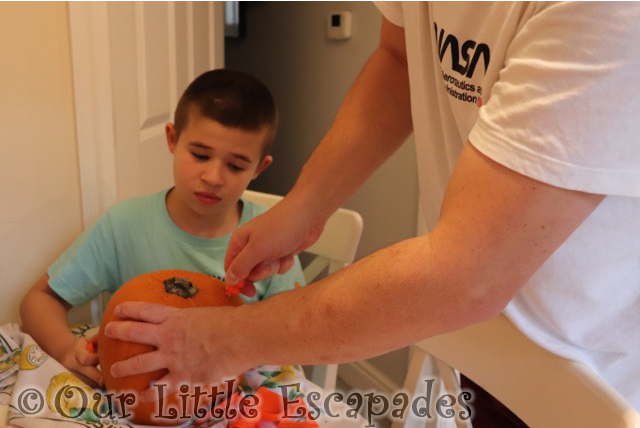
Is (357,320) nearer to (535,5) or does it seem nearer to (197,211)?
(535,5)

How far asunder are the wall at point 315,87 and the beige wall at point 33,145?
1.15 meters

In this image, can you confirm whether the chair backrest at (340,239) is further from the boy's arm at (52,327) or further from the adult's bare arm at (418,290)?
the adult's bare arm at (418,290)

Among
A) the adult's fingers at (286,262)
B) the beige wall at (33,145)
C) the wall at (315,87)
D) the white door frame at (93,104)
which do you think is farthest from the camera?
the wall at (315,87)

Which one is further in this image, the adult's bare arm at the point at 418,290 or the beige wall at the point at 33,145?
the beige wall at the point at 33,145

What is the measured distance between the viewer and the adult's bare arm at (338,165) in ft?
2.85

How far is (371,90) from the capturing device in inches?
37.6

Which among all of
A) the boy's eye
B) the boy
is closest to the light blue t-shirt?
the boy

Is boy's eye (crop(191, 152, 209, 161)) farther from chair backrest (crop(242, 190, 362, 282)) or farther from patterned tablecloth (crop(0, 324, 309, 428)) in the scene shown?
patterned tablecloth (crop(0, 324, 309, 428))

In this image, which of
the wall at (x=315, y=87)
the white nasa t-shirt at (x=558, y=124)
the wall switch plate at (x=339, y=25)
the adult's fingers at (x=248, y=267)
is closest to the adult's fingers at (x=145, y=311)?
the adult's fingers at (x=248, y=267)

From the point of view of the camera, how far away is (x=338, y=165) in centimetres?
91

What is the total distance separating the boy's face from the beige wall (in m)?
0.27

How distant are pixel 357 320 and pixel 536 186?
0.68ft

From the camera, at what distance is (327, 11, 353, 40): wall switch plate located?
2.27 meters

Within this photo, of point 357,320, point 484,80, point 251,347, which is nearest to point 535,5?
point 484,80
